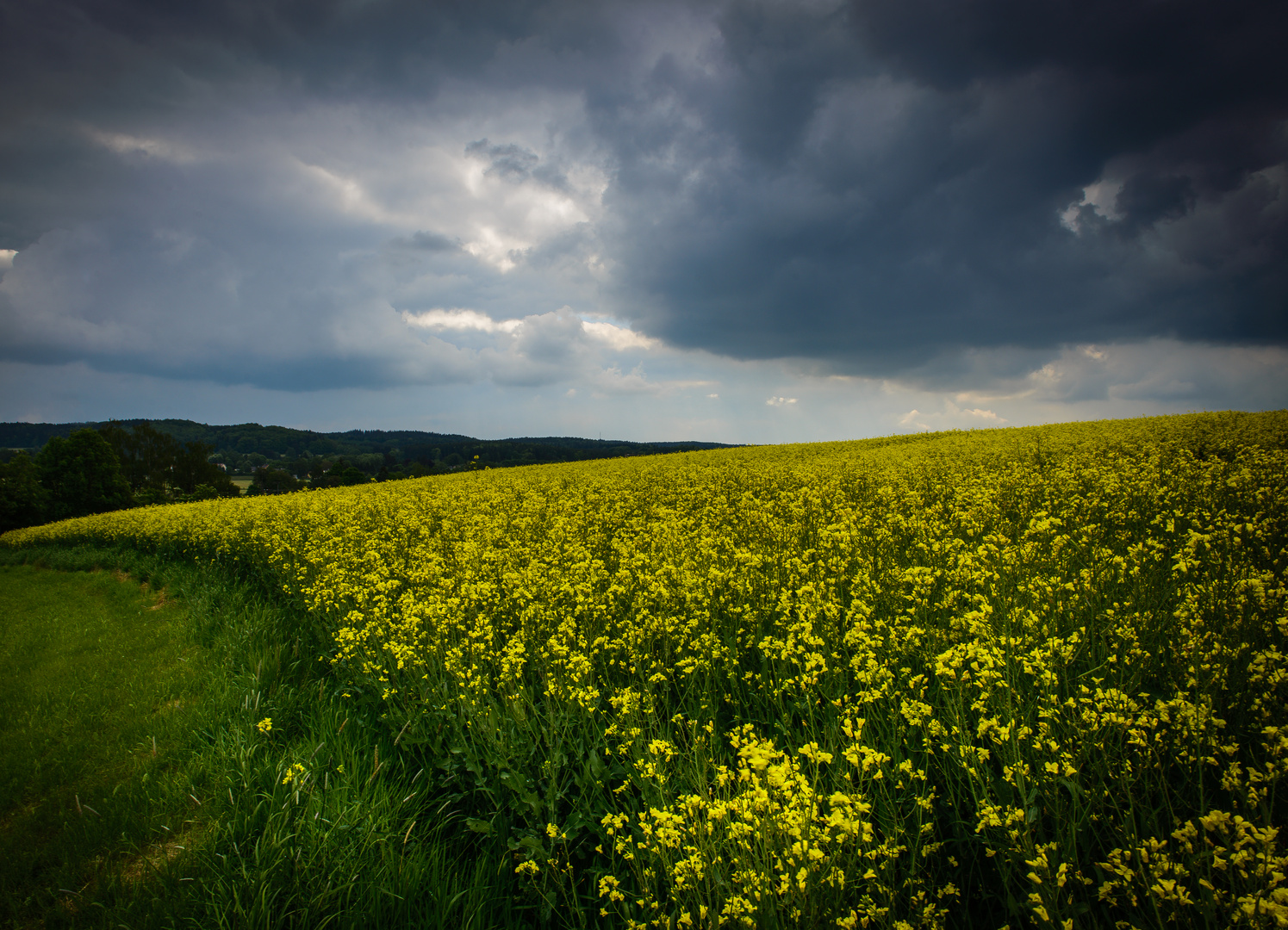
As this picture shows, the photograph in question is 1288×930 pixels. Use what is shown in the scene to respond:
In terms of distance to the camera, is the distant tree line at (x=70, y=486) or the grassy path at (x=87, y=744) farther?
the distant tree line at (x=70, y=486)

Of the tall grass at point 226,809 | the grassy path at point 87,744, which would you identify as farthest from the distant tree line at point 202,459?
the tall grass at point 226,809

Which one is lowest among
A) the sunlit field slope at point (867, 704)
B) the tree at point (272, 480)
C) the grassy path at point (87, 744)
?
the tree at point (272, 480)

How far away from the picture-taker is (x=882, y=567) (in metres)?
6.17

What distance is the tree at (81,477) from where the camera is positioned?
57.0 m

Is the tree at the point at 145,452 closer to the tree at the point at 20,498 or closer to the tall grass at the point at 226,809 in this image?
the tree at the point at 20,498

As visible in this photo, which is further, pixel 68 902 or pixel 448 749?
pixel 448 749

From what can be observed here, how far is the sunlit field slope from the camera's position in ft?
8.04

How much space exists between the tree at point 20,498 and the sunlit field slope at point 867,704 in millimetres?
71319

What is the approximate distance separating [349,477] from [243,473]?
7665cm

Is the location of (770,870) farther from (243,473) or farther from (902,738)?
(243,473)

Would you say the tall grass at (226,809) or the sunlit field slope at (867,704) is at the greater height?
the sunlit field slope at (867,704)

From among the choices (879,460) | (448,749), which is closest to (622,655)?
(448,749)

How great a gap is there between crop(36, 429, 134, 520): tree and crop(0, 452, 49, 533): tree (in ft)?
5.96

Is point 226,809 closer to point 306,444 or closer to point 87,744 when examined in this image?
point 87,744
